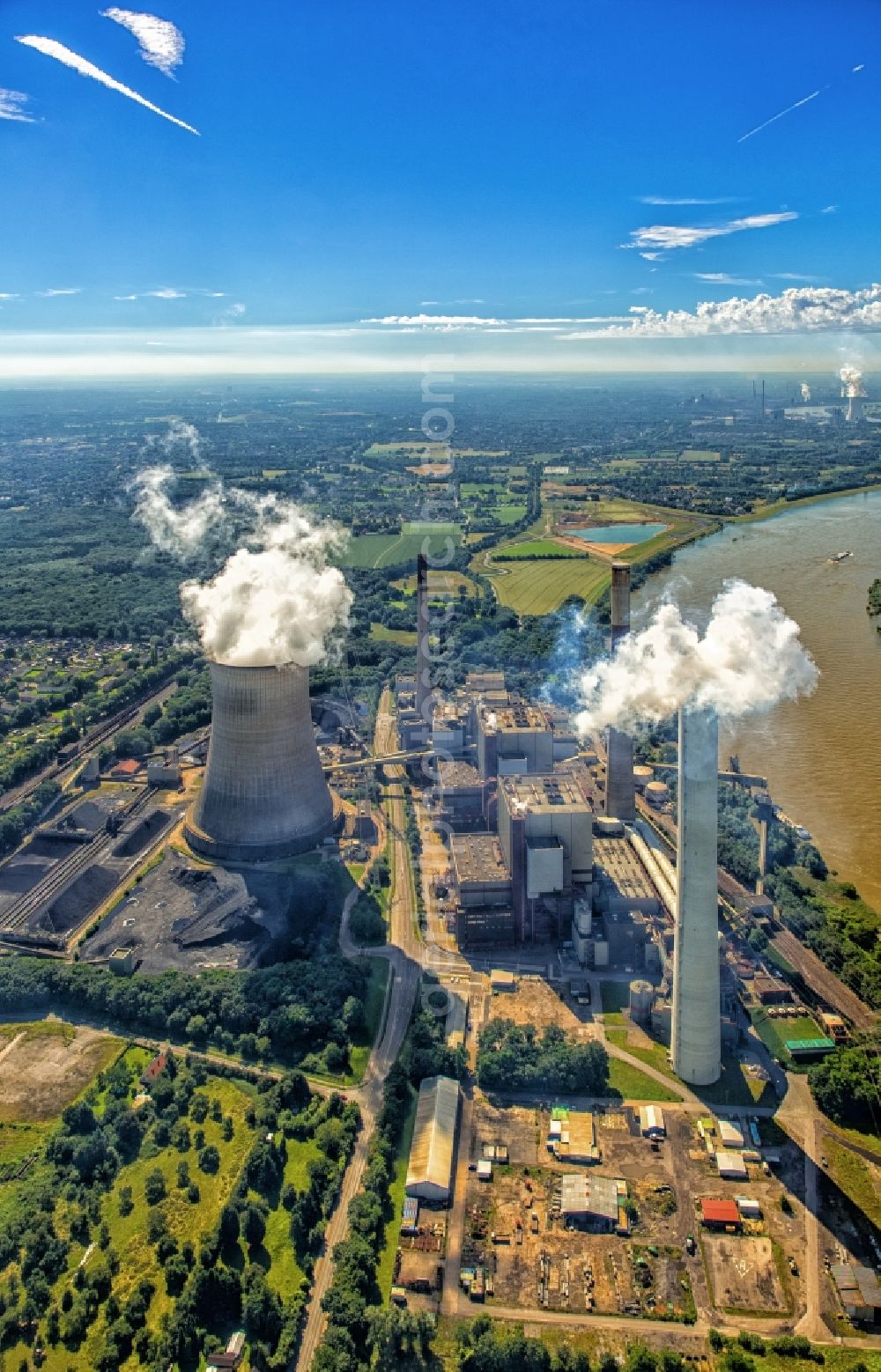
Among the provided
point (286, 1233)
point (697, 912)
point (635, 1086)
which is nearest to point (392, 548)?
point (697, 912)

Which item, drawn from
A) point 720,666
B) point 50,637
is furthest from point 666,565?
point 720,666

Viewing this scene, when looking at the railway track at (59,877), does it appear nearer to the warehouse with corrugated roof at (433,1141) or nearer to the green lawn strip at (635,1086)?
the warehouse with corrugated roof at (433,1141)

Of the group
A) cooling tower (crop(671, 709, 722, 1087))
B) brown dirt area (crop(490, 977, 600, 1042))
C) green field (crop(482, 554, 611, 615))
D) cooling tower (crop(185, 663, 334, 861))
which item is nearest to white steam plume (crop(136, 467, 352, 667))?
cooling tower (crop(185, 663, 334, 861))

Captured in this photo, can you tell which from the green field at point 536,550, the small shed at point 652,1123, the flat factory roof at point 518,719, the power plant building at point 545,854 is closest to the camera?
the small shed at point 652,1123

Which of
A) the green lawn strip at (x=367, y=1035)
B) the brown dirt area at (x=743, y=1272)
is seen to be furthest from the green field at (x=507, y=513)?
the brown dirt area at (x=743, y=1272)

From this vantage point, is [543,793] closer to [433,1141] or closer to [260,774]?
[260,774]

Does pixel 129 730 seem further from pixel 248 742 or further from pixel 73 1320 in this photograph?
pixel 73 1320
